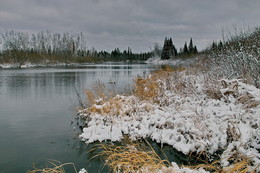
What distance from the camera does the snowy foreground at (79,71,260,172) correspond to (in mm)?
4910

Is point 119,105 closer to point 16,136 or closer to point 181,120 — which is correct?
point 181,120

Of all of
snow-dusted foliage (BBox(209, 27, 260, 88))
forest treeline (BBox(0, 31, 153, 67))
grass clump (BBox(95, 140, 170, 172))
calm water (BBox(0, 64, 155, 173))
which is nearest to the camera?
grass clump (BBox(95, 140, 170, 172))

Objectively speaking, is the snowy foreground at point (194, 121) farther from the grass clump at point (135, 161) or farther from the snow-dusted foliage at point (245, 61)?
the snow-dusted foliage at point (245, 61)

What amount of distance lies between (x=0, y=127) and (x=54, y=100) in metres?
4.94

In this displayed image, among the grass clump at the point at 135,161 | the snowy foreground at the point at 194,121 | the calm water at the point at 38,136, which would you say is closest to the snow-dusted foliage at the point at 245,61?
the snowy foreground at the point at 194,121

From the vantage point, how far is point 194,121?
5.71m

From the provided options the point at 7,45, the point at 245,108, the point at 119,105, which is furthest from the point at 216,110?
the point at 7,45

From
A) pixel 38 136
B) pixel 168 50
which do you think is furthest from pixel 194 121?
pixel 168 50

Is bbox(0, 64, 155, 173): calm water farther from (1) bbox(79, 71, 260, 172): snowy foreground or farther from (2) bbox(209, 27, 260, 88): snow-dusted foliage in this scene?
(2) bbox(209, 27, 260, 88): snow-dusted foliage

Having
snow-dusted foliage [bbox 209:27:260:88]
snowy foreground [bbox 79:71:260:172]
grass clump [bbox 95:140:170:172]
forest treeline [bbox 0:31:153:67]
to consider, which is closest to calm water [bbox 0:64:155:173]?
snowy foreground [bbox 79:71:260:172]

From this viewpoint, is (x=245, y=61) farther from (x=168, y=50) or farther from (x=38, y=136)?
(x=168, y=50)

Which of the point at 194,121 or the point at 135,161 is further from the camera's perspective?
the point at 194,121

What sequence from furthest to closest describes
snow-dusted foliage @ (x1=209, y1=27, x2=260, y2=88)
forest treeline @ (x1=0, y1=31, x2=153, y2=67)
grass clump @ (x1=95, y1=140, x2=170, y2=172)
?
forest treeline @ (x1=0, y1=31, x2=153, y2=67), snow-dusted foliage @ (x1=209, y1=27, x2=260, y2=88), grass clump @ (x1=95, y1=140, x2=170, y2=172)

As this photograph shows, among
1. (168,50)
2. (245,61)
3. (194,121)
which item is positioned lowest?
(194,121)
